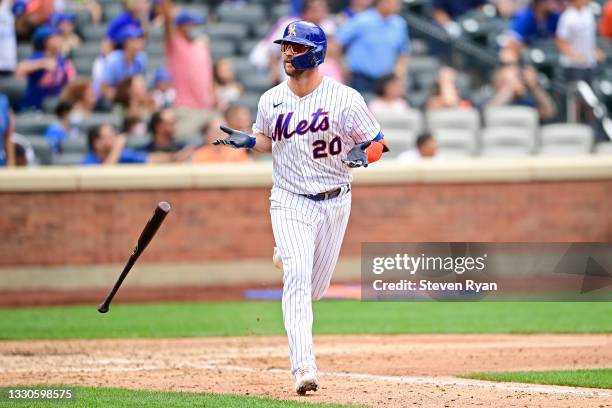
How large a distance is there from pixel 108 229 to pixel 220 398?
693cm

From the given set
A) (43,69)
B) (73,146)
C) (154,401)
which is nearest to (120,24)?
(43,69)

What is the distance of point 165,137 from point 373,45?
3076mm

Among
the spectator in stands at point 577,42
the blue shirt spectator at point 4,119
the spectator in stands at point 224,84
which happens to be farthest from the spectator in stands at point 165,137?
the spectator in stands at point 577,42

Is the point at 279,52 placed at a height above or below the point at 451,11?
below

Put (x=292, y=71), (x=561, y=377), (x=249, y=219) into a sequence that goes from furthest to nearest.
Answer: (x=249, y=219) → (x=561, y=377) → (x=292, y=71)

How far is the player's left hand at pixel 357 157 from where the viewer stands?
7219 millimetres

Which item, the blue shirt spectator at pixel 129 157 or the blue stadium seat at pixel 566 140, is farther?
the blue stadium seat at pixel 566 140

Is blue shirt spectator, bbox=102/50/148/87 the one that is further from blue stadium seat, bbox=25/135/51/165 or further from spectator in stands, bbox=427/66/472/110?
spectator in stands, bbox=427/66/472/110

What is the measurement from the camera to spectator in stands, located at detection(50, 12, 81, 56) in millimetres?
16484

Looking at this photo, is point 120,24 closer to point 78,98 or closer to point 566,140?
point 78,98

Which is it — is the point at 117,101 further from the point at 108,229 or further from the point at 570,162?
the point at 570,162

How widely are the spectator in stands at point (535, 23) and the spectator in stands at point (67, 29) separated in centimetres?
585

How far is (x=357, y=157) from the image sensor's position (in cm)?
726

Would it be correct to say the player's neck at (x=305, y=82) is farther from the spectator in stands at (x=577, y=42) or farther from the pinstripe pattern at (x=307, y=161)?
the spectator in stands at (x=577, y=42)
